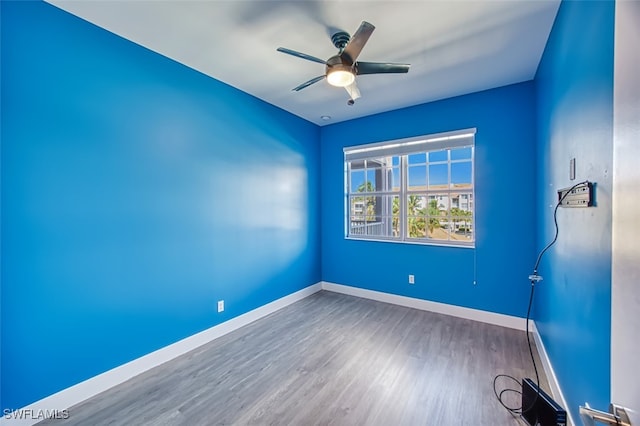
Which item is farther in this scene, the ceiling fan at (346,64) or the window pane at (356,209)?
the window pane at (356,209)

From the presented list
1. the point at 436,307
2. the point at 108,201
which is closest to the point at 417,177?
the point at 436,307

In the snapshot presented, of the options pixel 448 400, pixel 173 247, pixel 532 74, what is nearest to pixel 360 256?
pixel 448 400

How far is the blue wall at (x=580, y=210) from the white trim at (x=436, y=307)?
85cm

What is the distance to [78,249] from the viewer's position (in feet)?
6.56

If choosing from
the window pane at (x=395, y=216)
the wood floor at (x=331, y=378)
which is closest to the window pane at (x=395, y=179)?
the window pane at (x=395, y=216)

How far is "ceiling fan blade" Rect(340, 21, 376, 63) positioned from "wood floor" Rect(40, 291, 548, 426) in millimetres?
2536

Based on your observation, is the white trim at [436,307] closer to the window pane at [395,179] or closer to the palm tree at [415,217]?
the palm tree at [415,217]

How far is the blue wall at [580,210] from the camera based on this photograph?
113 centimetres

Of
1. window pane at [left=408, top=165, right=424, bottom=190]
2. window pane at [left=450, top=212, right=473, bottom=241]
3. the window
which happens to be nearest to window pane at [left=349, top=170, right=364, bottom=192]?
the window

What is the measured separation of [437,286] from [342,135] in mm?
2700

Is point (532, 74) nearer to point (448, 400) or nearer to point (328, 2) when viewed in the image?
point (328, 2)

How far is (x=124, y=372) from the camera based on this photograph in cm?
222

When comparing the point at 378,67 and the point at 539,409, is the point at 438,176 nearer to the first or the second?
the point at 378,67

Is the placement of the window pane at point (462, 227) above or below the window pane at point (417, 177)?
below
